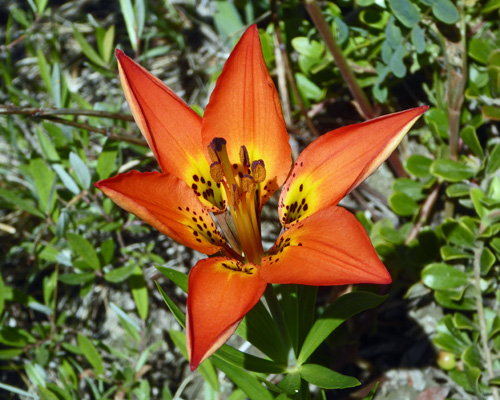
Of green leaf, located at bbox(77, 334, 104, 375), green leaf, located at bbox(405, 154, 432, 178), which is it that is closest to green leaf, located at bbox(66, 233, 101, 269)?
green leaf, located at bbox(77, 334, 104, 375)

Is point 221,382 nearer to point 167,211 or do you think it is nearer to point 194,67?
point 167,211

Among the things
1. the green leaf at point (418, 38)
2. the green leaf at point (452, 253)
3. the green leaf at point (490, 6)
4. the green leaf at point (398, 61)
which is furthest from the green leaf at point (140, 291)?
the green leaf at point (490, 6)

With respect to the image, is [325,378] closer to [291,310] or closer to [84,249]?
[291,310]

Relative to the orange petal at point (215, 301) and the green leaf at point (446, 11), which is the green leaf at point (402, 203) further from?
the orange petal at point (215, 301)

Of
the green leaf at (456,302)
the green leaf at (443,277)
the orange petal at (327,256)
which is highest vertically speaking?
the orange petal at (327,256)

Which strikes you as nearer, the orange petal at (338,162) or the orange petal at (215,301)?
the orange petal at (215,301)

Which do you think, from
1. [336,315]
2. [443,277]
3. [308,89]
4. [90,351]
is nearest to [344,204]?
[308,89]

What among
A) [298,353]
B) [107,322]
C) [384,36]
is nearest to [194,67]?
[384,36]
